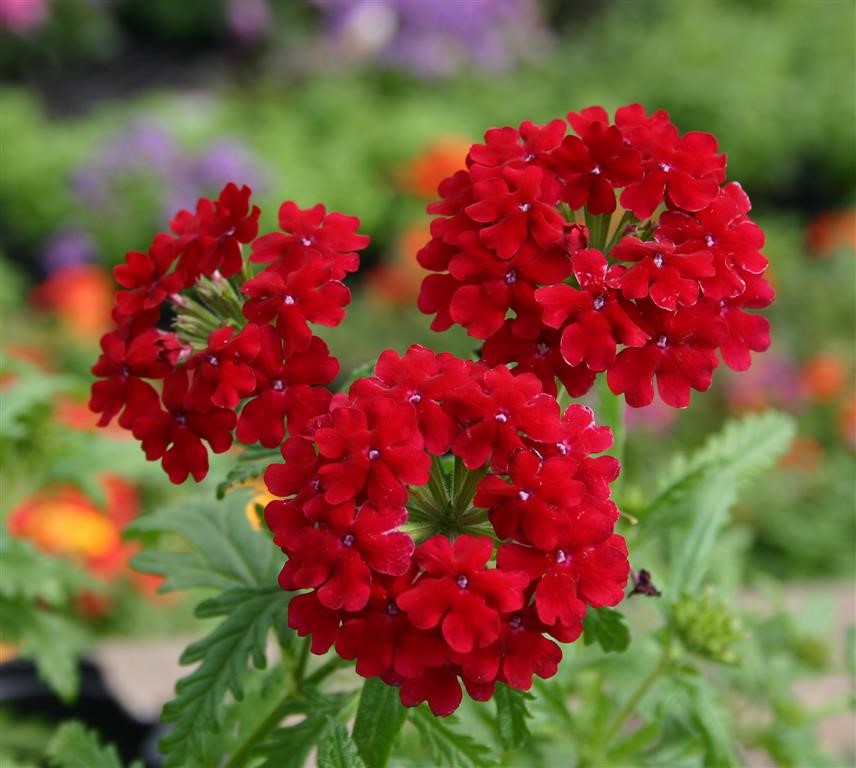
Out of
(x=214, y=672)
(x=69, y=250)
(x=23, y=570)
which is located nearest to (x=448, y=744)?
(x=214, y=672)

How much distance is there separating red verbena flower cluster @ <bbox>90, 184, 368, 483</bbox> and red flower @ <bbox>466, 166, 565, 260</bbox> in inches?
6.2

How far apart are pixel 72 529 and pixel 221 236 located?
5.95ft

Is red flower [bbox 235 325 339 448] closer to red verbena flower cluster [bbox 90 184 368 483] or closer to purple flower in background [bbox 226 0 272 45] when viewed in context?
red verbena flower cluster [bbox 90 184 368 483]

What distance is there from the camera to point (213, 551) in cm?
144

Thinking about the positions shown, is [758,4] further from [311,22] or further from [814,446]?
[814,446]

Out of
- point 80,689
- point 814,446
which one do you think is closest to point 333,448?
point 80,689

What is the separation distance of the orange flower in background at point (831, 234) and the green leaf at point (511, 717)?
14.9ft

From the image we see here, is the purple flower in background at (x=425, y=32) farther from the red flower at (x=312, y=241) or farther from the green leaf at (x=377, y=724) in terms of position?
the green leaf at (x=377, y=724)

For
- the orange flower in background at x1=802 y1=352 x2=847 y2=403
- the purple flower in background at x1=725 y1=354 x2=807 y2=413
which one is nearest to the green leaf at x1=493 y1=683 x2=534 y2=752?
the purple flower in background at x1=725 y1=354 x2=807 y2=413

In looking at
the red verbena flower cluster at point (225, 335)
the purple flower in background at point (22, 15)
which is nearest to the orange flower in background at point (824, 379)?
the red verbena flower cluster at point (225, 335)

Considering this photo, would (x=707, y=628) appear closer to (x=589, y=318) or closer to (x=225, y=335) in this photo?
(x=589, y=318)

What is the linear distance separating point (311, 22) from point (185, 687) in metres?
6.92

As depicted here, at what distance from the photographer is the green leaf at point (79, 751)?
140cm

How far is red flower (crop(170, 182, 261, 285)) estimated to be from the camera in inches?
48.0
